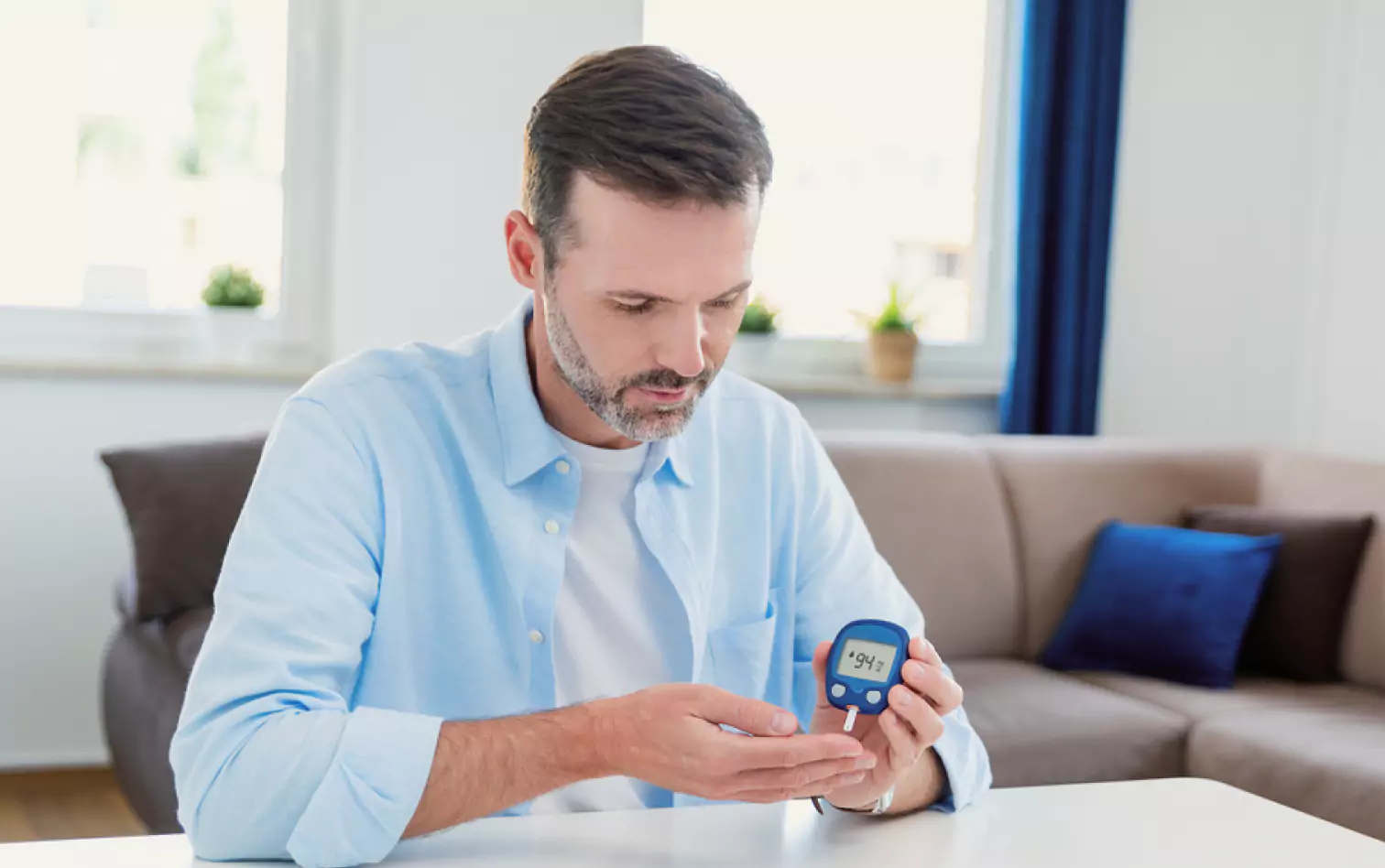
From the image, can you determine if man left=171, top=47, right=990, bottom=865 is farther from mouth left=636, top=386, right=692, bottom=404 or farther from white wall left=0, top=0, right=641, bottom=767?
white wall left=0, top=0, right=641, bottom=767

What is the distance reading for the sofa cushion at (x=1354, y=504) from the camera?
9.70 feet

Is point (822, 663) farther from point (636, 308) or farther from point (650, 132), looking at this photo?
point (650, 132)

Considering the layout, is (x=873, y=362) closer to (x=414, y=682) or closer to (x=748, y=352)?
(x=748, y=352)

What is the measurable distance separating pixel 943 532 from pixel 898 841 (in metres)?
2.06

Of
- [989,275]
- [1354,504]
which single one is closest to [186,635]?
[1354,504]

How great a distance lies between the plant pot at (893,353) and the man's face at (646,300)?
276 cm

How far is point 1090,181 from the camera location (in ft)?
13.3

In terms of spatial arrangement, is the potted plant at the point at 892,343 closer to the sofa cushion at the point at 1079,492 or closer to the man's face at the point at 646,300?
the sofa cushion at the point at 1079,492

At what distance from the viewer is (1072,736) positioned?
2.60 meters

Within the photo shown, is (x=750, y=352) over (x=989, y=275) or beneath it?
beneath

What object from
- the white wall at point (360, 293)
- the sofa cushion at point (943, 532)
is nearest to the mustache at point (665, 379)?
the sofa cushion at point (943, 532)

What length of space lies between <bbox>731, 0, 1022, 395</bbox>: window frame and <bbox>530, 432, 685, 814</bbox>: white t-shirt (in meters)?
2.68

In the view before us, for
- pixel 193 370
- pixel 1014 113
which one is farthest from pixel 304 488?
pixel 1014 113

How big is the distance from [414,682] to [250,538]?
0.74ft
